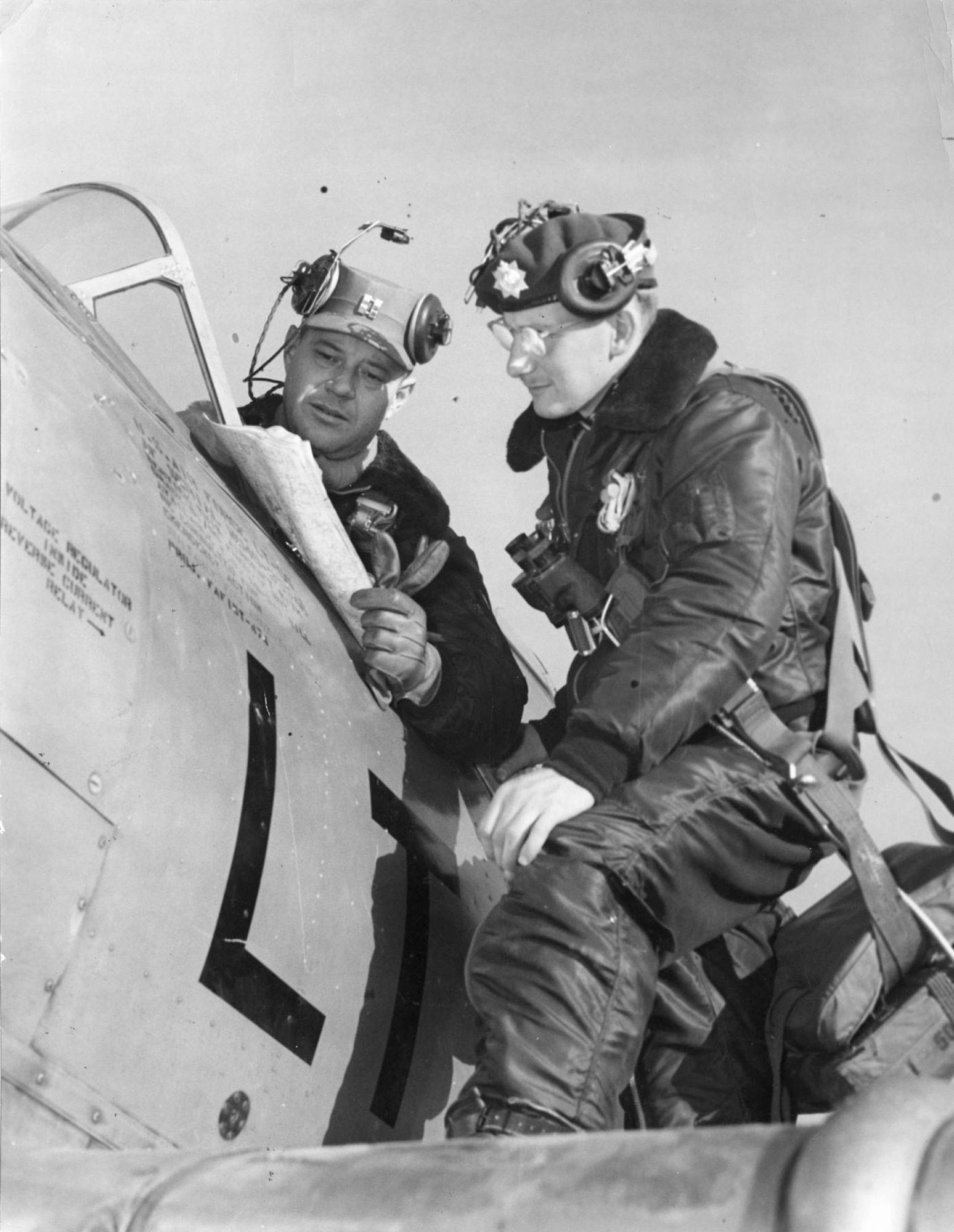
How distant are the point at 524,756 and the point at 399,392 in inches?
37.7

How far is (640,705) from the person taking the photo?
5.74 feet

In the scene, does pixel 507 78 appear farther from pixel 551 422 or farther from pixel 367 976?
pixel 367 976

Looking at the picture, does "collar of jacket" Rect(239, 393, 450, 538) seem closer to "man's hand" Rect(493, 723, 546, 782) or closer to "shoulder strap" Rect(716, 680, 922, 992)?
"man's hand" Rect(493, 723, 546, 782)

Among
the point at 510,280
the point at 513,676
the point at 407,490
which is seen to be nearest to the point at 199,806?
the point at 510,280

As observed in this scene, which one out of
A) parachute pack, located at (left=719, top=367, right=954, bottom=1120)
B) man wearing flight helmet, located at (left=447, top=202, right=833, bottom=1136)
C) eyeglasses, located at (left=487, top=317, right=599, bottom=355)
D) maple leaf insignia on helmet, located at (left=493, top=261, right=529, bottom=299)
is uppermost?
maple leaf insignia on helmet, located at (left=493, top=261, right=529, bottom=299)

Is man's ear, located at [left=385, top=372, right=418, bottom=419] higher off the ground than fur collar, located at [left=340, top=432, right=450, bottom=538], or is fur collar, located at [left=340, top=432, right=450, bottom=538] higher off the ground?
man's ear, located at [left=385, top=372, right=418, bottom=419]

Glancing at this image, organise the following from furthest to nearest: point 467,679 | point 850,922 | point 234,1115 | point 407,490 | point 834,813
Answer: point 407,490 → point 467,679 → point 850,922 → point 834,813 → point 234,1115

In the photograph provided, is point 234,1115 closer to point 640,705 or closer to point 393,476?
point 640,705

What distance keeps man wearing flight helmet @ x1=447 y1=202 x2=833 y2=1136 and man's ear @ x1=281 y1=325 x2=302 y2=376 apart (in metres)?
0.90

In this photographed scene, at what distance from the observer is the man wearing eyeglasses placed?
100.0 inches

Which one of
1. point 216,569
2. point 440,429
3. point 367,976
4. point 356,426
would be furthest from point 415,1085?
point 440,429

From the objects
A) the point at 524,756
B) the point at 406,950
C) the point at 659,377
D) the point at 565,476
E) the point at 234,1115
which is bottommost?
the point at 524,756

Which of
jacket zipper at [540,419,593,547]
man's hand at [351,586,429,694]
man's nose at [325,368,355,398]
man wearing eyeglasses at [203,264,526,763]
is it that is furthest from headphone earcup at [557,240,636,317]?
man's nose at [325,368,355,398]

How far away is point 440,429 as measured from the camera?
146 inches
